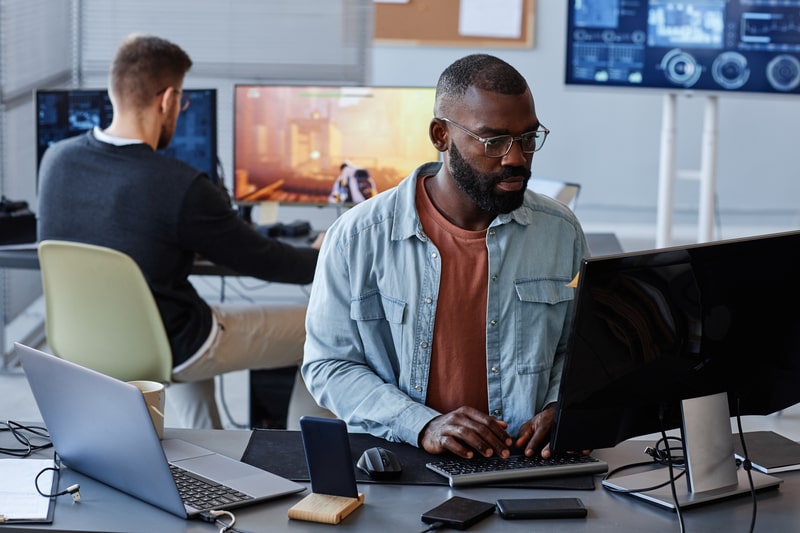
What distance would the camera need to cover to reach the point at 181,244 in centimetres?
291

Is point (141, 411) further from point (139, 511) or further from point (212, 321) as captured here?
point (212, 321)

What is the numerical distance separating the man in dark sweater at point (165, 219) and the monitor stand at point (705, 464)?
5.29 ft

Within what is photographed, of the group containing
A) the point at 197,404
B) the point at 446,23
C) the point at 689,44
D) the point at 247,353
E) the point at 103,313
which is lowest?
the point at 197,404

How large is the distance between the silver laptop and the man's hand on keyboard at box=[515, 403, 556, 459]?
37 centimetres

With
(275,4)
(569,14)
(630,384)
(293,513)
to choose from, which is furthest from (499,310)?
(275,4)

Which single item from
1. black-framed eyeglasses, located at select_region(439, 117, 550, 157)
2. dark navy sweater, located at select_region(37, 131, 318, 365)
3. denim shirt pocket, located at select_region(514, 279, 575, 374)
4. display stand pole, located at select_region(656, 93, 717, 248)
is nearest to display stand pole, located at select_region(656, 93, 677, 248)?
display stand pole, located at select_region(656, 93, 717, 248)

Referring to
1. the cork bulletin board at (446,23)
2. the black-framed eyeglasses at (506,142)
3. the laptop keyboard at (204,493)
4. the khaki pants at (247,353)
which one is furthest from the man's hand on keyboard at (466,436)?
the cork bulletin board at (446,23)

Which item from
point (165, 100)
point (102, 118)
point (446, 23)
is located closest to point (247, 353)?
point (165, 100)

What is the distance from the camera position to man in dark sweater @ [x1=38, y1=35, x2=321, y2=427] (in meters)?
2.86

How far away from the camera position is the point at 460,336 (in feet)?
6.23

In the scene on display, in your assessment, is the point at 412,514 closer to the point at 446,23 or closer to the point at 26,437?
the point at 26,437

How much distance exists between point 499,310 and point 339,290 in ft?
0.92

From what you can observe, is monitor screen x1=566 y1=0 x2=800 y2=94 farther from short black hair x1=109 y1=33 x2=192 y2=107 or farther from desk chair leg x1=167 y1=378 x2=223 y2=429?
desk chair leg x1=167 y1=378 x2=223 y2=429

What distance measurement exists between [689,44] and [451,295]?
285 cm
